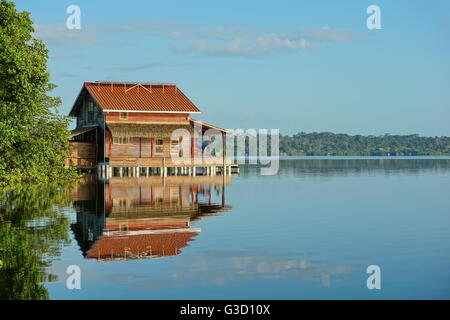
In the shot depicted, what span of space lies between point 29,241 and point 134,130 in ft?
120

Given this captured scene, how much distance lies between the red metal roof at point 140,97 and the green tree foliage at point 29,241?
84.9 feet

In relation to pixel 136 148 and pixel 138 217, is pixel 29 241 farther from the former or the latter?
pixel 136 148

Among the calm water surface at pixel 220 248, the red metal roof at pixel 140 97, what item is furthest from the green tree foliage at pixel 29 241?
the red metal roof at pixel 140 97

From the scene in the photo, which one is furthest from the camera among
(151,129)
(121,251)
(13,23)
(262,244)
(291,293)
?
(151,129)

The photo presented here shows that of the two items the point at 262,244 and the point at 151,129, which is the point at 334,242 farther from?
the point at 151,129

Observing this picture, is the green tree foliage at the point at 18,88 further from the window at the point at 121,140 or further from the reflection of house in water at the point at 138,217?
the window at the point at 121,140

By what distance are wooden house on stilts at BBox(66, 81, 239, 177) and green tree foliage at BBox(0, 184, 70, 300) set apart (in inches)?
916

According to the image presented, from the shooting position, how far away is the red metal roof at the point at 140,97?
56.7 metres

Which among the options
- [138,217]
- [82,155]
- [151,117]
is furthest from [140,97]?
[138,217]

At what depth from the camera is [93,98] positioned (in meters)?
57.8

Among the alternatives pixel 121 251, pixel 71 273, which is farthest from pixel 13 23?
pixel 71 273

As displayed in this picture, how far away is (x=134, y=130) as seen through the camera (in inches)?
2109
